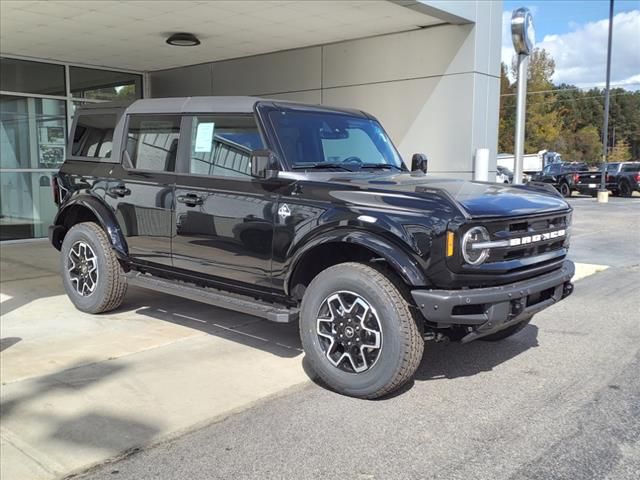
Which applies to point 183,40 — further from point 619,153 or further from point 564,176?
point 619,153

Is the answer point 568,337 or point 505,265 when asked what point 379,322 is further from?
point 568,337

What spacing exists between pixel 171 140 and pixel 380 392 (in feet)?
9.83

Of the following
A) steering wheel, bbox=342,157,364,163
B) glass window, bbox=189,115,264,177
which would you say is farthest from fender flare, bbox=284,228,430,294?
steering wheel, bbox=342,157,364,163

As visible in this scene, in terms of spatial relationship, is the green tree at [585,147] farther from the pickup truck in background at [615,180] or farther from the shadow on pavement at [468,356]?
the shadow on pavement at [468,356]

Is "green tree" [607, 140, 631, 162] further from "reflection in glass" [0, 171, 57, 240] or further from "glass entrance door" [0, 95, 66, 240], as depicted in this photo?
"reflection in glass" [0, 171, 57, 240]

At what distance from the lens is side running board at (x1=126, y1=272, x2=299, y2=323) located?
4.59 meters

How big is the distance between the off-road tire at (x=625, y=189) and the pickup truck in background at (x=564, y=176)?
67.6 inches

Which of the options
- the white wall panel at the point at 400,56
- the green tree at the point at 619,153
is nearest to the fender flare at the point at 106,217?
the white wall panel at the point at 400,56

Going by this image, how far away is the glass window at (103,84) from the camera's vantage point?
12.6m

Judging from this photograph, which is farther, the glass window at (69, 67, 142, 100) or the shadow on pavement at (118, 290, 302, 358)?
the glass window at (69, 67, 142, 100)

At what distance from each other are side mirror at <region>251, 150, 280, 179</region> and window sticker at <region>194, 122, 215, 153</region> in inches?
31.9

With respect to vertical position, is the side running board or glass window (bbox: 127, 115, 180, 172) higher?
glass window (bbox: 127, 115, 180, 172)

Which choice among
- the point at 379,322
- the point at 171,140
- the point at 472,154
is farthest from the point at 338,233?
the point at 472,154

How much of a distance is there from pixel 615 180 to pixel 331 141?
28471mm
